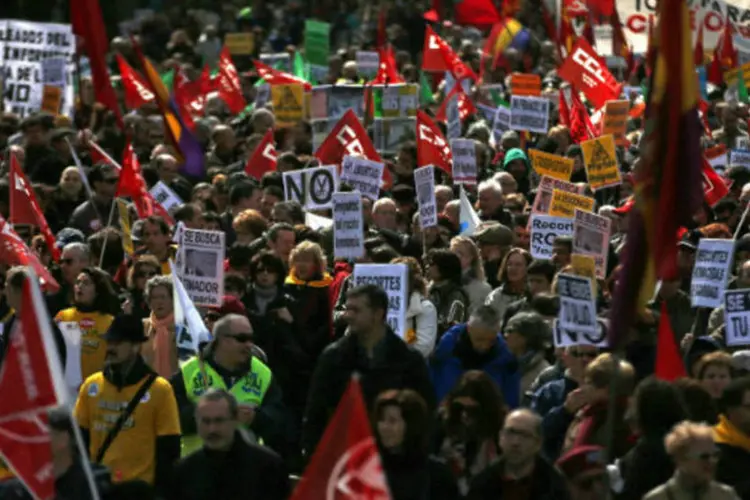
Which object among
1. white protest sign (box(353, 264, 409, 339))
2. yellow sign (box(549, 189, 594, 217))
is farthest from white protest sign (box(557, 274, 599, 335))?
yellow sign (box(549, 189, 594, 217))

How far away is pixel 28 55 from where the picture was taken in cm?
2262

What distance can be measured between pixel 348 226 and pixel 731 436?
529 centimetres

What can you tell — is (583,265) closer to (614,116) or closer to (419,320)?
(419,320)

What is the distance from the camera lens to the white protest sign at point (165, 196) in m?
16.7

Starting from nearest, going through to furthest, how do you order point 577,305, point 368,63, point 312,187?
point 577,305, point 312,187, point 368,63

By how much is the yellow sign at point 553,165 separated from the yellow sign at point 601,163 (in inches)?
5.7

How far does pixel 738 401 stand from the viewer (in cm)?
901

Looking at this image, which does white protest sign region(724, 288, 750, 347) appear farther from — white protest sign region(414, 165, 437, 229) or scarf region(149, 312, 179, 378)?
white protest sign region(414, 165, 437, 229)

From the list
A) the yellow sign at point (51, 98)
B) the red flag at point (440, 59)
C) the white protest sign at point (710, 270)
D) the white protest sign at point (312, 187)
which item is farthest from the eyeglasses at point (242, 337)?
the red flag at point (440, 59)

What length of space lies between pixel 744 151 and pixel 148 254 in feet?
22.2

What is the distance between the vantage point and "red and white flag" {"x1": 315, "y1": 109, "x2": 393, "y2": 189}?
18.2 meters

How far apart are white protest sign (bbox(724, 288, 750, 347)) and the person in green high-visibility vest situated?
8.76 ft

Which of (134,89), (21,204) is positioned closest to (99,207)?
(21,204)

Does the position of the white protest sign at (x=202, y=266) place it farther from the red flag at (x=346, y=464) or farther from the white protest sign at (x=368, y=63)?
the white protest sign at (x=368, y=63)
